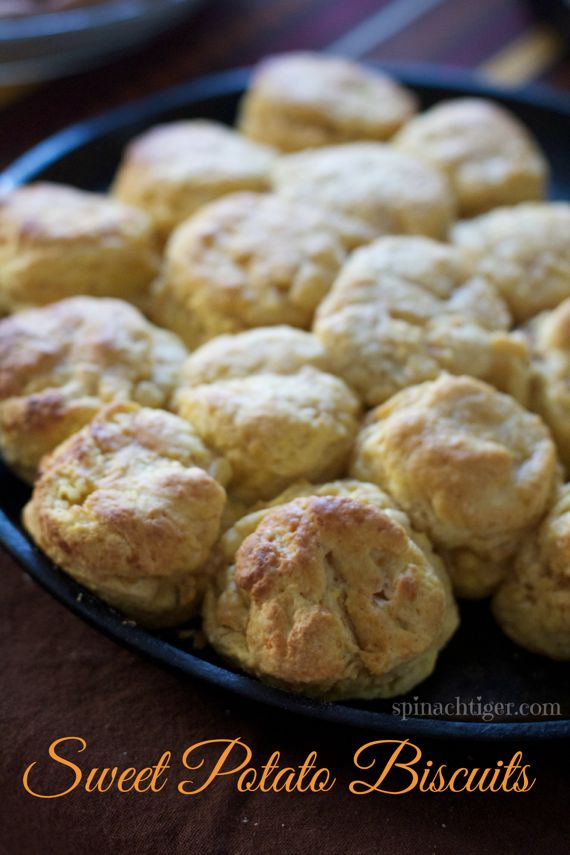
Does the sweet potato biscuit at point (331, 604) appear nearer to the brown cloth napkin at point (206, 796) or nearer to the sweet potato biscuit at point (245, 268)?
the brown cloth napkin at point (206, 796)

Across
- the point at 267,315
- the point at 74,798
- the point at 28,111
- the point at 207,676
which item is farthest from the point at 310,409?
the point at 28,111

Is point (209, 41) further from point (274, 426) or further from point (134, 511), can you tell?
point (134, 511)

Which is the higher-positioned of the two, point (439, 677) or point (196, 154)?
point (196, 154)

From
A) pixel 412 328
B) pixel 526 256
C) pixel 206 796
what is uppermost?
pixel 412 328

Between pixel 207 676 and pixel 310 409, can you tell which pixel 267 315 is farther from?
pixel 207 676

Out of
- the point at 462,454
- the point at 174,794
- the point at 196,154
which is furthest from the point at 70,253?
the point at 174,794

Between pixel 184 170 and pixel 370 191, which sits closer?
pixel 370 191
